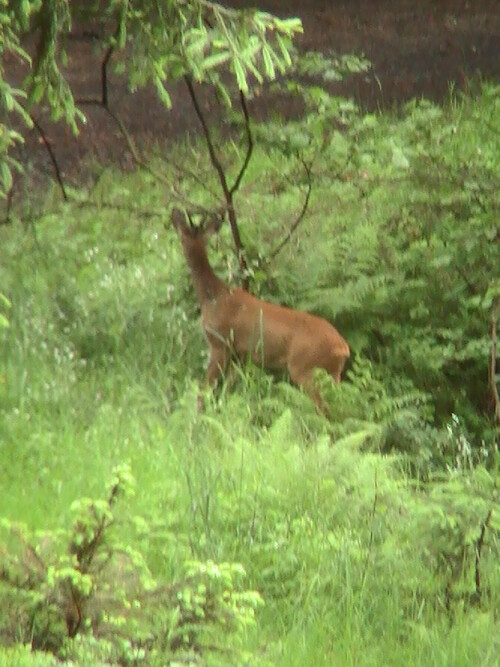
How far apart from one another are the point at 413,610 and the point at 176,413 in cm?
202

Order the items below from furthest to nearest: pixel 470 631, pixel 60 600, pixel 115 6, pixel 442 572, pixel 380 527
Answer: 1. pixel 115 6
2. pixel 380 527
3. pixel 442 572
4. pixel 470 631
5. pixel 60 600

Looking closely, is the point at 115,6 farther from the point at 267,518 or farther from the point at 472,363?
the point at 472,363

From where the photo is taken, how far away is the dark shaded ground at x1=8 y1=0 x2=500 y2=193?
12.4 metres

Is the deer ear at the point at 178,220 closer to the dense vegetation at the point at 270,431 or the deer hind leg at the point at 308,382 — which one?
the dense vegetation at the point at 270,431

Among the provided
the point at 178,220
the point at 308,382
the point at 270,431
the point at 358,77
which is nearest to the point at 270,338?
the point at 308,382

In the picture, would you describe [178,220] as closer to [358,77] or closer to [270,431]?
[270,431]

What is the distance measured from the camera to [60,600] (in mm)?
3826

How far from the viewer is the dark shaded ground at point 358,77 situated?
12414 mm

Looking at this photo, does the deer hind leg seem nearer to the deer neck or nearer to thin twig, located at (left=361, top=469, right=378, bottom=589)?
the deer neck

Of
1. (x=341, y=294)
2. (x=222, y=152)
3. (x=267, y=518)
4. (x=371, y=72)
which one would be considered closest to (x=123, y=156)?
(x=222, y=152)

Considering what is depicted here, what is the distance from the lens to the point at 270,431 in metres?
6.41

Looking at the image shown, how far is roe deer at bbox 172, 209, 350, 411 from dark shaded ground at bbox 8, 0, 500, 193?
13.3 feet

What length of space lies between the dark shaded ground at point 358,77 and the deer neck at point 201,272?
387cm

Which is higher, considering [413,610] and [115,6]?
[115,6]
